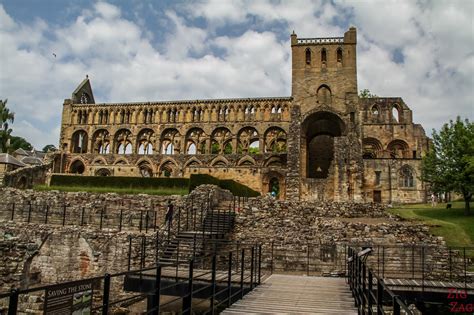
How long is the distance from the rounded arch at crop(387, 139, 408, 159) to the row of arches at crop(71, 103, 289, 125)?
1308 centimetres

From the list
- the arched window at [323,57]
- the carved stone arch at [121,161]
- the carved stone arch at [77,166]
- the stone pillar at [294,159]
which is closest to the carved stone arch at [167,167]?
the carved stone arch at [121,161]

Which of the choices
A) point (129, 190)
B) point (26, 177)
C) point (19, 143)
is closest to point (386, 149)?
point (129, 190)

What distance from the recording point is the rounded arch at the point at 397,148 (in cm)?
4794

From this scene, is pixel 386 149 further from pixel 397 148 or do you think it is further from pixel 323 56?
pixel 323 56

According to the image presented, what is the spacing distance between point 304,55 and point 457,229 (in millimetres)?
26917

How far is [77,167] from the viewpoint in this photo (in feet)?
175

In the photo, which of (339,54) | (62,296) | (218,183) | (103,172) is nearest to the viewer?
(62,296)

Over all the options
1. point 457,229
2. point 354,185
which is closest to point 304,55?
point 354,185

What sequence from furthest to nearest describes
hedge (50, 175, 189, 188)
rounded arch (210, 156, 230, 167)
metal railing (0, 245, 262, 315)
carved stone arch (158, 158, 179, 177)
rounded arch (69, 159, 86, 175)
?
rounded arch (69, 159, 86, 175)
carved stone arch (158, 158, 179, 177)
rounded arch (210, 156, 230, 167)
hedge (50, 175, 189, 188)
metal railing (0, 245, 262, 315)

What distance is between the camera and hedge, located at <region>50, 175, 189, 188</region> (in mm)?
31172

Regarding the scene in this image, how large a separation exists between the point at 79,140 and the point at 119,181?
27.6 m

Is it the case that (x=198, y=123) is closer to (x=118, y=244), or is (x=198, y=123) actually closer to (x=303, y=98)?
(x=303, y=98)

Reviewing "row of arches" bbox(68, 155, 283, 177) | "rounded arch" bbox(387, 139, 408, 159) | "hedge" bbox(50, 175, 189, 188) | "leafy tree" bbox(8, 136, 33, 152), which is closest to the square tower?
"row of arches" bbox(68, 155, 283, 177)

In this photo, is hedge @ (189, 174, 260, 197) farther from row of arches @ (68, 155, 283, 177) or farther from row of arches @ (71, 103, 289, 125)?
row of arches @ (71, 103, 289, 125)
